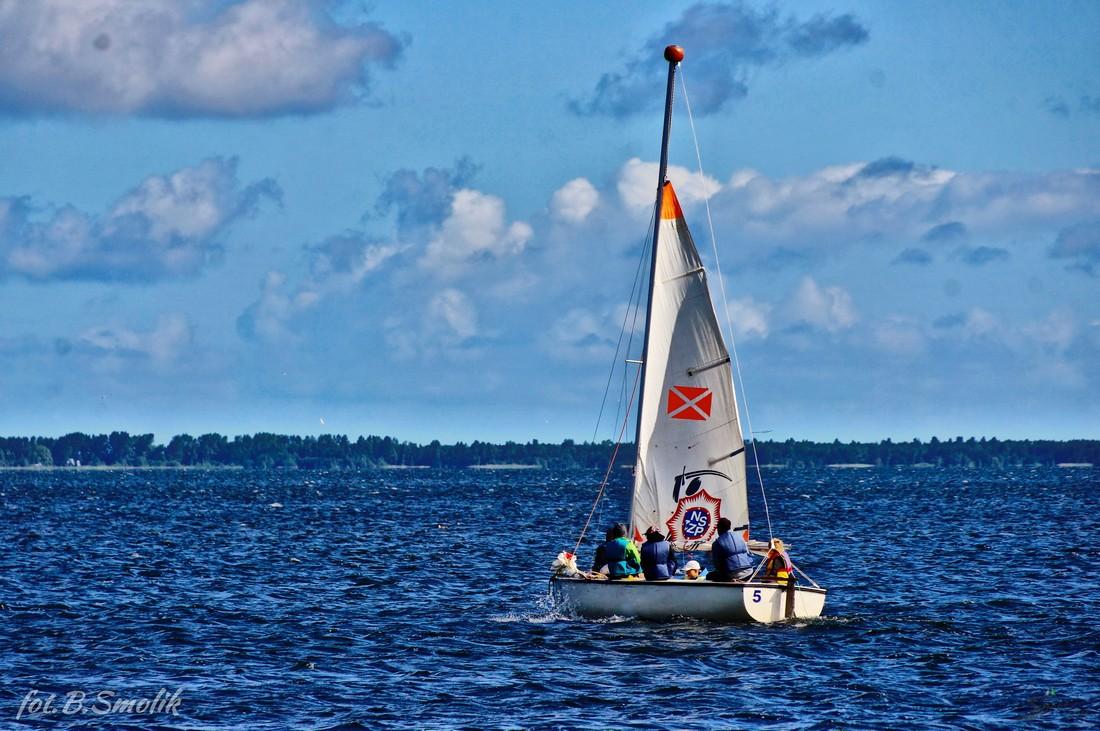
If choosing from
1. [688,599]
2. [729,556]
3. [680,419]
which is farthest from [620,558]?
[680,419]

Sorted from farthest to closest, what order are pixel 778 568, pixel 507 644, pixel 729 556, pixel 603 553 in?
pixel 603 553 < pixel 778 568 < pixel 729 556 < pixel 507 644

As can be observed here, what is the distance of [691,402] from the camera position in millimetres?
32906

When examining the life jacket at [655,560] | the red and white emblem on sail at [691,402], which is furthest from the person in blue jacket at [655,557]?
the red and white emblem on sail at [691,402]

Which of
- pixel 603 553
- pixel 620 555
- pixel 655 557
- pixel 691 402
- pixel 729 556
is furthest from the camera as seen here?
pixel 691 402

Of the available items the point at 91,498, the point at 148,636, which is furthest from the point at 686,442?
the point at 91,498

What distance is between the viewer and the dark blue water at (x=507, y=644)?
2345cm

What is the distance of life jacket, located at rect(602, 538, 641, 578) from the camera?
3172 centimetres

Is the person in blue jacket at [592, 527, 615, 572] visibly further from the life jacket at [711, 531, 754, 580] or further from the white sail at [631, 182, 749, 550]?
the life jacket at [711, 531, 754, 580]

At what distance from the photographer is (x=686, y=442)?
3297 centimetres

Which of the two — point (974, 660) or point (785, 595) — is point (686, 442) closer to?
point (785, 595)

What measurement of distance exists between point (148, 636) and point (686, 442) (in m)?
12.4

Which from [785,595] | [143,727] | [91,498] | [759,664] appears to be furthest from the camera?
[91,498]

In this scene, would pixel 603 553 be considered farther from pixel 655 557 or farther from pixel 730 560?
pixel 730 560

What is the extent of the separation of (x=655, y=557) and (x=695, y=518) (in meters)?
1.87
